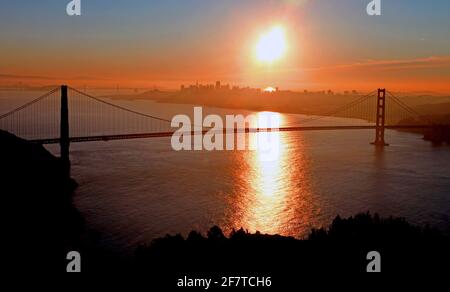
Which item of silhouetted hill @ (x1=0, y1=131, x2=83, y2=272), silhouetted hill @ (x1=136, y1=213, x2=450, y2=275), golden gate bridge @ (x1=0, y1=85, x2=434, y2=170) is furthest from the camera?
golden gate bridge @ (x1=0, y1=85, x2=434, y2=170)

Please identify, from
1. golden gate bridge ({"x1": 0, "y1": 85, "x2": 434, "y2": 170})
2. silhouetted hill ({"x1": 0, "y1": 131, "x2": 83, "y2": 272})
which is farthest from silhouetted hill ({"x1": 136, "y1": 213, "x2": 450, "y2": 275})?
golden gate bridge ({"x1": 0, "y1": 85, "x2": 434, "y2": 170})

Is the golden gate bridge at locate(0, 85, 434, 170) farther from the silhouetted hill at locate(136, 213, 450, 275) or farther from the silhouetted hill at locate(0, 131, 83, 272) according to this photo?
the silhouetted hill at locate(136, 213, 450, 275)

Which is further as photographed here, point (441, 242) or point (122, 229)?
point (122, 229)

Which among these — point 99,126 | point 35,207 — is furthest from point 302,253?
point 99,126

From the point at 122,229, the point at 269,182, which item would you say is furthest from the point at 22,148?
the point at 269,182

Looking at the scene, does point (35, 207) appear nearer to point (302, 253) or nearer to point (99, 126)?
point (302, 253)

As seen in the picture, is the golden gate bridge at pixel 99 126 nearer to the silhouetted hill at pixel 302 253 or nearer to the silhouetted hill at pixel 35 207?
the silhouetted hill at pixel 35 207
